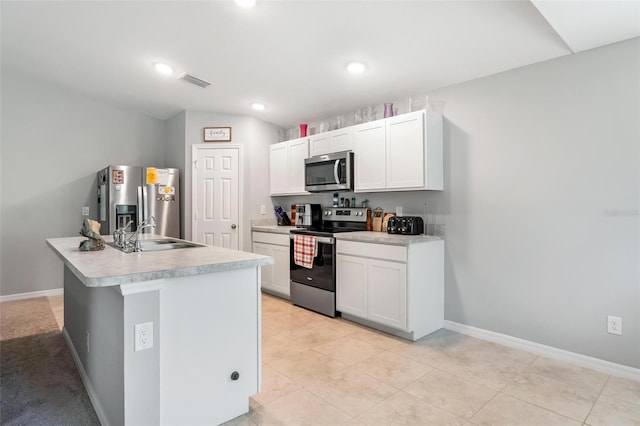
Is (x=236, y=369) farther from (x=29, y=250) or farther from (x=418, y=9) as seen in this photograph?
(x=29, y=250)

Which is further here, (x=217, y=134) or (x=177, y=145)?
(x=177, y=145)

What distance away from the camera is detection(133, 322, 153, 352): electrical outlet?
1.52 m

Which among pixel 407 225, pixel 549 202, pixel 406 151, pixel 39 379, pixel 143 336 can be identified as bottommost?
pixel 39 379

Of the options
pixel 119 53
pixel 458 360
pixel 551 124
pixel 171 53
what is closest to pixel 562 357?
pixel 458 360

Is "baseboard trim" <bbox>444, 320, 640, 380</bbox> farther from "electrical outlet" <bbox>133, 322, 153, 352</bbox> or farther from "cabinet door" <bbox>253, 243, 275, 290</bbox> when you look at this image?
"electrical outlet" <bbox>133, 322, 153, 352</bbox>

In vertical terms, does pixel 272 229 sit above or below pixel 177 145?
below

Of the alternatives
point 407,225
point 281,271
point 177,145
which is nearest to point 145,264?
point 407,225

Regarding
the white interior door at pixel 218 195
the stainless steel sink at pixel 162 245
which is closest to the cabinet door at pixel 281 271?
the white interior door at pixel 218 195

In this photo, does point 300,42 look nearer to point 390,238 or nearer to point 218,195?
point 390,238

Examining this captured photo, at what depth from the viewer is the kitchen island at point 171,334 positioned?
1.52 metres

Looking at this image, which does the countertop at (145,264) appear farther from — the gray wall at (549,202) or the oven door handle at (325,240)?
the gray wall at (549,202)

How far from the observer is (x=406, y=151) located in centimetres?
330

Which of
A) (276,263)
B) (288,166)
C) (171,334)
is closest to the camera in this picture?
(171,334)

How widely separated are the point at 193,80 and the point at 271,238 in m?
2.10
